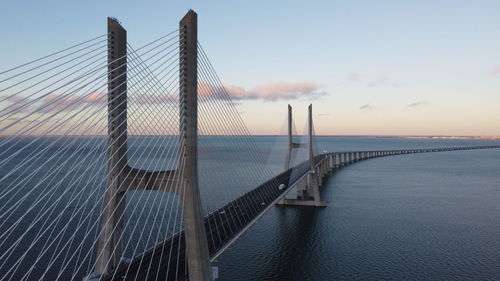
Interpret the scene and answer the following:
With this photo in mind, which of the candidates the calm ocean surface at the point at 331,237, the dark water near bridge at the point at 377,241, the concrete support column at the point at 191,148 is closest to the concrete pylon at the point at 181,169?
the concrete support column at the point at 191,148

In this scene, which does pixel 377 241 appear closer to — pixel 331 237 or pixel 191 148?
pixel 331 237

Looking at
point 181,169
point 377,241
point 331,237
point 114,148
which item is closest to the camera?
point 181,169

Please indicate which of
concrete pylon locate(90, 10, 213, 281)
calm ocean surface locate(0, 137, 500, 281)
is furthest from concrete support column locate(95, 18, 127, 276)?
calm ocean surface locate(0, 137, 500, 281)

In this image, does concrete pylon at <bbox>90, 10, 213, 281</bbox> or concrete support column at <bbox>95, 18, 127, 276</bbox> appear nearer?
concrete pylon at <bbox>90, 10, 213, 281</bbox>

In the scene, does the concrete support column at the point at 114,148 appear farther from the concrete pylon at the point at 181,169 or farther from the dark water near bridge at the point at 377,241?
the dark water near bridge at the point at 377,241

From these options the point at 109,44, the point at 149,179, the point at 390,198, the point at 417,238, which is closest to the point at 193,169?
the point at 149,179

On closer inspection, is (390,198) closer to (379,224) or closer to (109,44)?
(379,224)

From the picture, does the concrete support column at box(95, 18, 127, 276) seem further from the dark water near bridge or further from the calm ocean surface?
the dark water near bridge

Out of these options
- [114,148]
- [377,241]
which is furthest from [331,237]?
[114,148]
